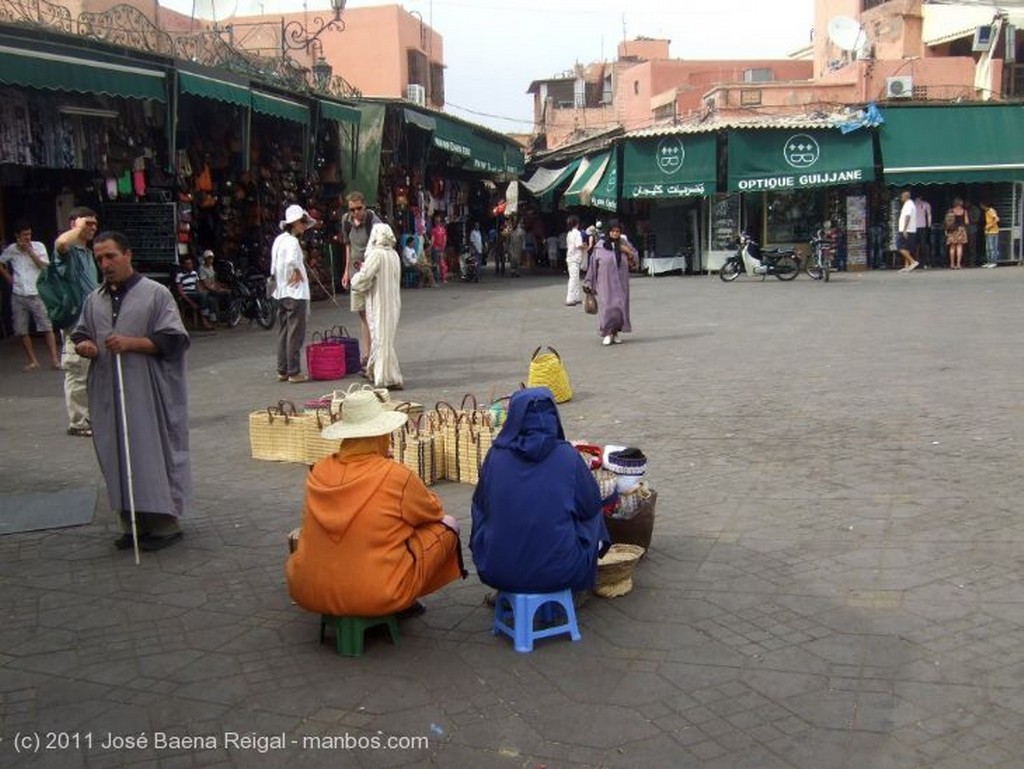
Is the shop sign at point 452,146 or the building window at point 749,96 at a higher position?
the building window at point 749,96

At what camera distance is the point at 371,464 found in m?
4.08

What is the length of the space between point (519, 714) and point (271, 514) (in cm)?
292

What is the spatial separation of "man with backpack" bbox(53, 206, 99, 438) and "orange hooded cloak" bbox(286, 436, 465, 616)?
4399mm

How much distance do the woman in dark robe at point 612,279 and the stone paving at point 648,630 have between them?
4.14m

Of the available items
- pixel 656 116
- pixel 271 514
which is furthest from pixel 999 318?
pixel 656 116

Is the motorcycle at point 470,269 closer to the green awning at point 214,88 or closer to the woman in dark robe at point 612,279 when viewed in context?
the green awning at point 214,88

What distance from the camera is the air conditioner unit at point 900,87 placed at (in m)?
25.9

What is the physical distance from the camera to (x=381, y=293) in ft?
32.4

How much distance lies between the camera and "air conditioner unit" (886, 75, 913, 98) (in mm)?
25875

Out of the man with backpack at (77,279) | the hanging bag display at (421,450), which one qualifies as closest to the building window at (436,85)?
the man with backpack at (77,279)

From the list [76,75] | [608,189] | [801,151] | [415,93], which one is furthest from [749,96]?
[76,75]

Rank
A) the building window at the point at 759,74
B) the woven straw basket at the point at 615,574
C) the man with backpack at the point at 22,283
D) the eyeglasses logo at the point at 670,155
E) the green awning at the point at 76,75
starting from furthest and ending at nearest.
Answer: the building window at the point at 759,74
the eyeglasses logo at the point at 670,155
the man with backpack at the point at 22,283
the green awning at the point at 76,75
the woven straw basket at the point at 615,574

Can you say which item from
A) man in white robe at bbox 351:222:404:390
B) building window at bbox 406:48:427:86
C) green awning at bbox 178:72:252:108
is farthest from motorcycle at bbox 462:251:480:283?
man in white robe at bbox 351:222:404:390

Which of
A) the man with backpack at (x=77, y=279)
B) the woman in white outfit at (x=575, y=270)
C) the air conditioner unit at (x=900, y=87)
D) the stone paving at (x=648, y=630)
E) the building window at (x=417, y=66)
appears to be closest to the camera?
the stone paving at (x=648, y=630)
